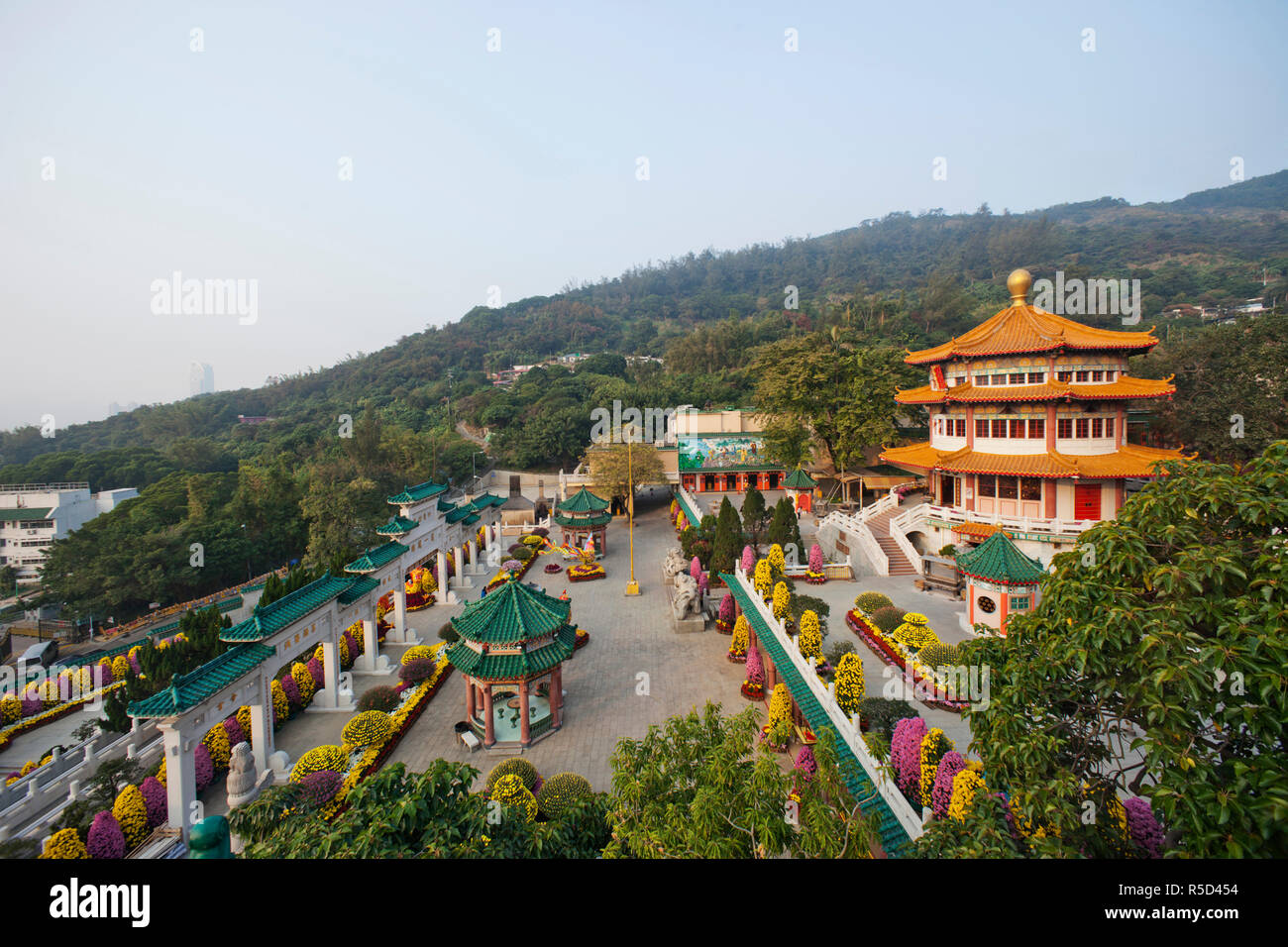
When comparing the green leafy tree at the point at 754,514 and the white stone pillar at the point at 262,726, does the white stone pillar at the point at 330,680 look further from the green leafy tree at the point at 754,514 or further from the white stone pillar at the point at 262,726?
the green leafy tree at the point at 754,514

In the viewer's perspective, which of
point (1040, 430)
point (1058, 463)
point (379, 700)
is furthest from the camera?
point (1040, 430)

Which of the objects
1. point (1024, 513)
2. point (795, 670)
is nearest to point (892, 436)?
point (1024, 513)

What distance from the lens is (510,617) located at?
14.6m

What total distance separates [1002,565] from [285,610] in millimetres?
17930

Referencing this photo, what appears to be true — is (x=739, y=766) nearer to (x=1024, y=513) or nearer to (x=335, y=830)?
(x=335, y=830)

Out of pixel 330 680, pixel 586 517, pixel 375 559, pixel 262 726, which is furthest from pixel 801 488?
pixel 262 726

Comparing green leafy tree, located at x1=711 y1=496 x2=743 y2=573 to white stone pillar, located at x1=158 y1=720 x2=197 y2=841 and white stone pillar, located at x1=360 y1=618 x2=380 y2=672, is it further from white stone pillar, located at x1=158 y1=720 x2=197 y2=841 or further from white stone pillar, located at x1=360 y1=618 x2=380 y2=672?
white stone pillar, located at x1=158 y1=720 x2=197 y2=841

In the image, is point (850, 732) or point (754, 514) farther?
point (754, 514)

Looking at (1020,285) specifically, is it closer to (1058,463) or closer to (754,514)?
(1058,463)

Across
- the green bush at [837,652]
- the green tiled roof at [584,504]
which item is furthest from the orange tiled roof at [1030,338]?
the green tiled roof at [584,504]

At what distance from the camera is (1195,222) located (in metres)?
151

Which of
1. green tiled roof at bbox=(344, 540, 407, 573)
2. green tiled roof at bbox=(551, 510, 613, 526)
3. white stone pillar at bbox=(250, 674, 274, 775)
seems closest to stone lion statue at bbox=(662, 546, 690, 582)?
green tiled roof at bbox=(551, 510, 613, 526)

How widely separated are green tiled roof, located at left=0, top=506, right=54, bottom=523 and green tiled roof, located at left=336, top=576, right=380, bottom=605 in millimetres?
51708

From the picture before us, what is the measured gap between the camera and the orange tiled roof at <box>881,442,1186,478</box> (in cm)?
1994
